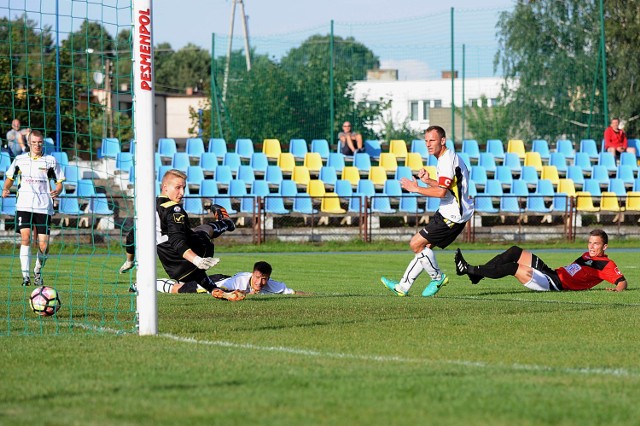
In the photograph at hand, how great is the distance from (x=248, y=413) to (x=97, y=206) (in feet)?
71.2

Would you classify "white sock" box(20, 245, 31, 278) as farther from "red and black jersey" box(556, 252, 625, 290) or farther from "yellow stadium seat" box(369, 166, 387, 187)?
"yellow stadium seat" box(369, 166, 387, 187)

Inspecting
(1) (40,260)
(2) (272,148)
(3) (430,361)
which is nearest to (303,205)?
(2) (272,148)

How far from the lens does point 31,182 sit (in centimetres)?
1491

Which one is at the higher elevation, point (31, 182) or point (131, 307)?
point (31, 182)

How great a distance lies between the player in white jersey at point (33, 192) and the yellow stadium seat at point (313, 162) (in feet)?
56.1

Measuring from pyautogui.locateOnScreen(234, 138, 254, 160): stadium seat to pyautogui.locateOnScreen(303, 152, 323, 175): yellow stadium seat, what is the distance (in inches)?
66.2

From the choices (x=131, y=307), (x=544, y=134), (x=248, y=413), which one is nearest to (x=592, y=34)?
(x=544, y=134)

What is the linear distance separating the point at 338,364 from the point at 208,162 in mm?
24265

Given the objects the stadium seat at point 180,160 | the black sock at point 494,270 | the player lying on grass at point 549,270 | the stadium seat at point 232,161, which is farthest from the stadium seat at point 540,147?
the black sock at point 494,270

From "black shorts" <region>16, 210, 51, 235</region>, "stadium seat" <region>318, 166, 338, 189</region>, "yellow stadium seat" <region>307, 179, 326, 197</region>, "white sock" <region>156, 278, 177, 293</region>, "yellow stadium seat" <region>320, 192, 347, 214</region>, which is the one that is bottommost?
"white sock" <region>156, 278, 177, 293</region>

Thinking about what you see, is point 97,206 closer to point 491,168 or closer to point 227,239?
point 227,239

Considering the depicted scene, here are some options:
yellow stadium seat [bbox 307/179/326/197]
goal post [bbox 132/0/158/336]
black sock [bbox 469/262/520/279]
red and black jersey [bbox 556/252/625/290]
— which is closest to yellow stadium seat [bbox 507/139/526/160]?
yellow stadium seat [bbox 307/179/326/197]

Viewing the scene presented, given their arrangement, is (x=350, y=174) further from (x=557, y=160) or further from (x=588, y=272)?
(x=588, y=272)

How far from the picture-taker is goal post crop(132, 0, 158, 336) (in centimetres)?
898
